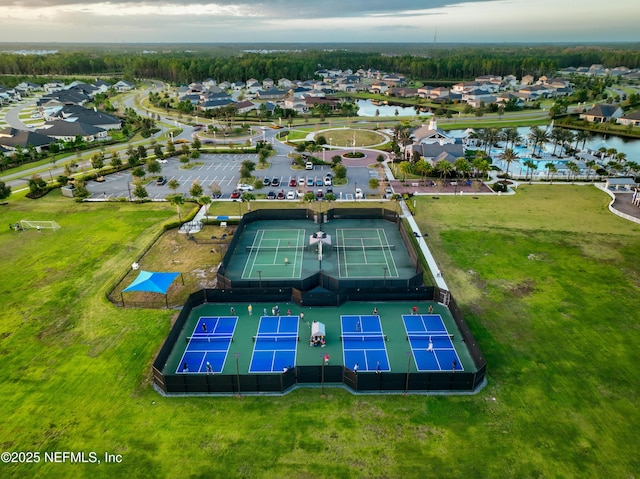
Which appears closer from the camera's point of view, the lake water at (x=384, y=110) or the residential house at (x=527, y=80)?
the lake water at (x=384, y=110)

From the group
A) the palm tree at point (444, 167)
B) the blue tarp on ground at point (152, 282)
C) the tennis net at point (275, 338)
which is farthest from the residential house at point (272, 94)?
the tennis net at point (275, 338)

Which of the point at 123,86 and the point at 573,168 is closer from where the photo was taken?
the point at 573,168

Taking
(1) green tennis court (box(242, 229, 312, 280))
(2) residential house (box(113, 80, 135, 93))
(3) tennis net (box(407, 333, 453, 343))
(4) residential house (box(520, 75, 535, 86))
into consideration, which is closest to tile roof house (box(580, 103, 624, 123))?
(4) residential house (box(520, 75, 535, 86))

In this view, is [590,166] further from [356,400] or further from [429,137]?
[356,400]

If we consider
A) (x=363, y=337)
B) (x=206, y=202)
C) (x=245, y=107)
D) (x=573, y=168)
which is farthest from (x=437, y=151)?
(x=245, y=107)

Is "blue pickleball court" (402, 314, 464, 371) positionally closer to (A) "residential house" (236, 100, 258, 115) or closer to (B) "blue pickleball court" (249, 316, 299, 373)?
(B) "blue pickleball court" (249, 316, 299, 373)

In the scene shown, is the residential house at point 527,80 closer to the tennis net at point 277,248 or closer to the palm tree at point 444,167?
the palm tree at point 444,167
